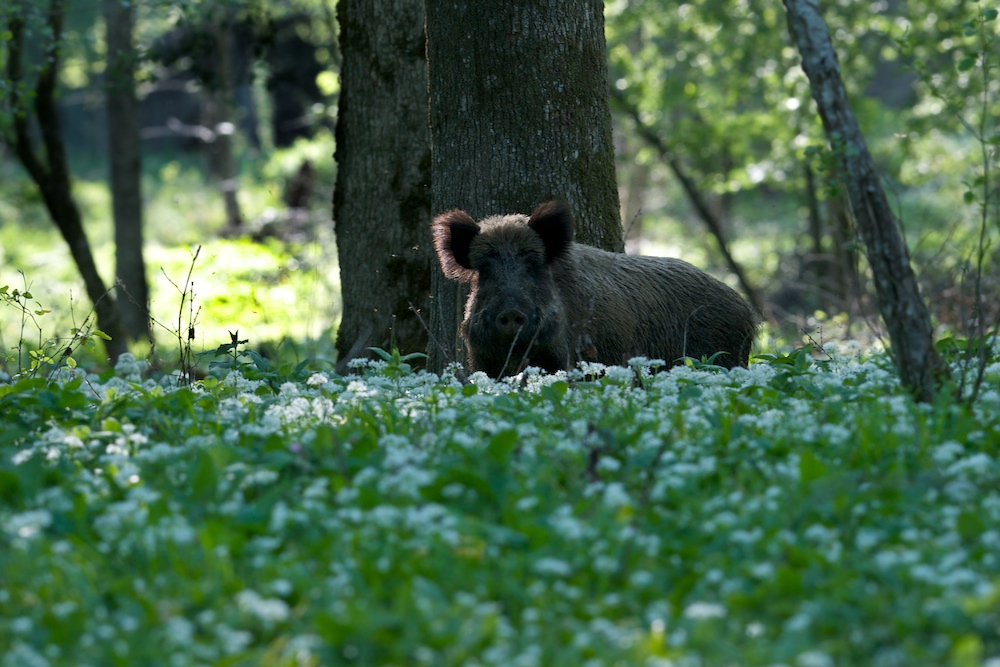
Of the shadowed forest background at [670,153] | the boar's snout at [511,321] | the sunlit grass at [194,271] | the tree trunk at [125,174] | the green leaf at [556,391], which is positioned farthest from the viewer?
the tree trunk at [125,174]

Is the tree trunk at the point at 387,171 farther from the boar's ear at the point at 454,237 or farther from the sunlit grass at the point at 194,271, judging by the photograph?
the boar's ear at the point at 454,237

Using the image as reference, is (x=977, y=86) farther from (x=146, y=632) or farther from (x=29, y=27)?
(x=146, y=632)

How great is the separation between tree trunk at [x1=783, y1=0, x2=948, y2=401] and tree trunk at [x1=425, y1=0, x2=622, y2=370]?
8.90 ft

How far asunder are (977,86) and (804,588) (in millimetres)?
15045

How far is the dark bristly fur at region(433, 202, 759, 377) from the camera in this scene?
8.18m

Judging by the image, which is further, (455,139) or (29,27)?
(29,27)

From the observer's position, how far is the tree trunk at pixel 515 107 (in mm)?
8258

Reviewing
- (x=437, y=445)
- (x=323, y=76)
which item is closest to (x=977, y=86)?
(x=323, y=76)

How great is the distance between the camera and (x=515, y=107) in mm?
8305

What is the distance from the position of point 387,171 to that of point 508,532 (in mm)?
6719

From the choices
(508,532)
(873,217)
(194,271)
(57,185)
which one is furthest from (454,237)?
(194,271)

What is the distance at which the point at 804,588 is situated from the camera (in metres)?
3.86

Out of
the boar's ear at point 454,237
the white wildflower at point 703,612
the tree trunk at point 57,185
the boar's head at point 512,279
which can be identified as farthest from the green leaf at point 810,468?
the tree trunk at point 57,185

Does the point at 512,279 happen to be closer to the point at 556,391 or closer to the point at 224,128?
the point at 556,391
